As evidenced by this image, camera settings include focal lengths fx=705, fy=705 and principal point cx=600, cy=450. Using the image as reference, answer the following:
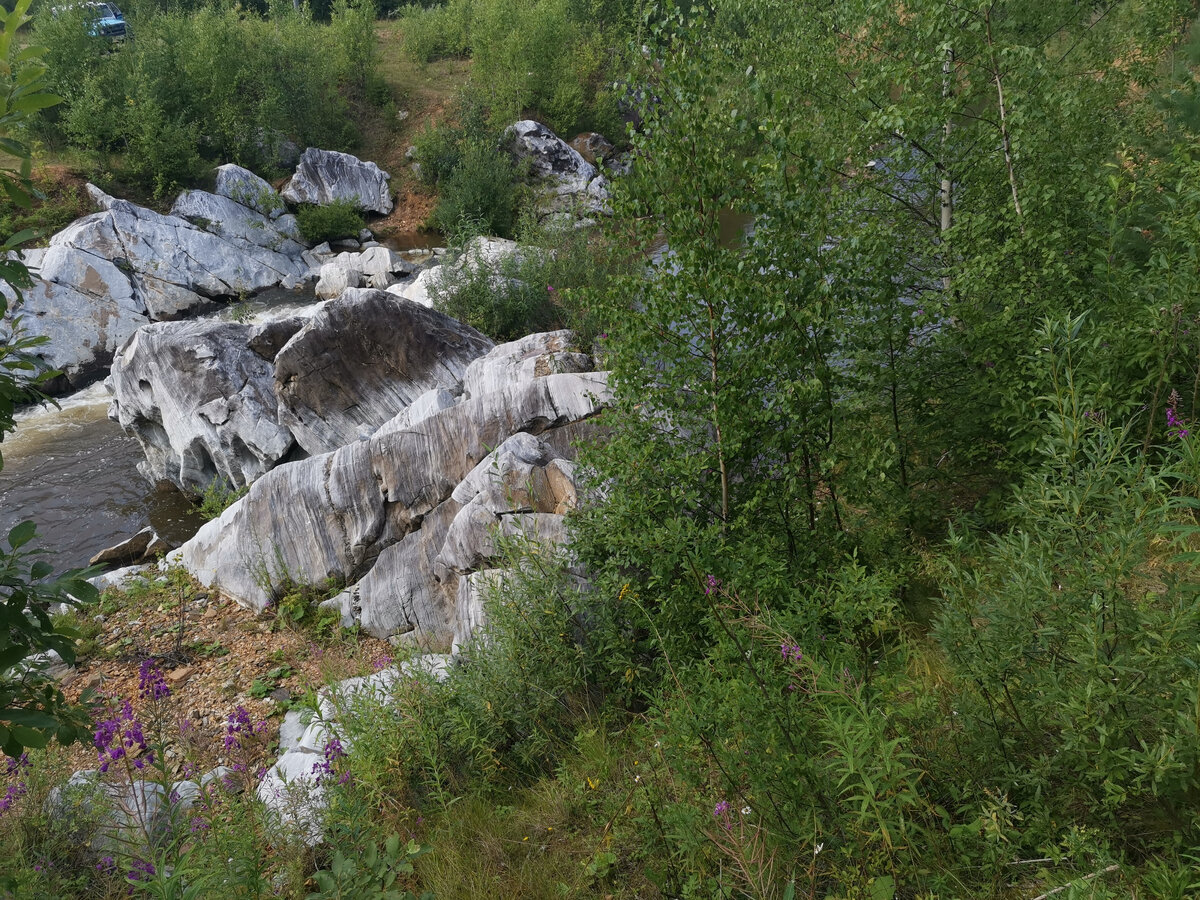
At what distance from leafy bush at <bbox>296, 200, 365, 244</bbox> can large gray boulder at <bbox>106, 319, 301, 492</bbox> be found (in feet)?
46.8

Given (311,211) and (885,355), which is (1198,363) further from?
(311,211)

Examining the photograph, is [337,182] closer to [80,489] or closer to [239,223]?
[239,223]

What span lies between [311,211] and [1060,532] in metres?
28.1

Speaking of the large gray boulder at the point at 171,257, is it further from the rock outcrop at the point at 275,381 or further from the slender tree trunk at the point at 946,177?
the slender tree trunk at the point at 946,177

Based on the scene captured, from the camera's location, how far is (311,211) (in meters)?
26.0

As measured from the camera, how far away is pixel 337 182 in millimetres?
28188

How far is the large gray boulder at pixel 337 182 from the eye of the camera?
89.4 feet

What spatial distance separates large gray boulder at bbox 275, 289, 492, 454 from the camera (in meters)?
11.1

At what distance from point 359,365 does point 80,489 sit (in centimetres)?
658

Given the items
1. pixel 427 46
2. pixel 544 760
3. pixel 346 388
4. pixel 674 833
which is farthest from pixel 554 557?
pixel 427 46

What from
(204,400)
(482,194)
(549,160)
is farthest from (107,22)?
(204,400)

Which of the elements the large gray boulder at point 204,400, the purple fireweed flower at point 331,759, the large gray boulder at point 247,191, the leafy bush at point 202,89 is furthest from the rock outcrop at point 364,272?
the purple fireweed flower at point 331,759

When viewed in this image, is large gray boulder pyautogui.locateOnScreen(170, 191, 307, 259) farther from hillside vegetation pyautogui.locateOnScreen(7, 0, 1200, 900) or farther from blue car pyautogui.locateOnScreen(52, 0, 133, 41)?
hillside vegetation pyautogui.locateOnScreen(7, 0, 1200, 900)

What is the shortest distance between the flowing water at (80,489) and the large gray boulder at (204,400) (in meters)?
0.83
